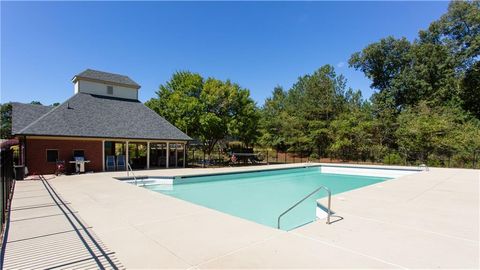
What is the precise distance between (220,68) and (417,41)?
883 inches

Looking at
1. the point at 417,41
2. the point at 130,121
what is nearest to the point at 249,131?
the point at 130,121

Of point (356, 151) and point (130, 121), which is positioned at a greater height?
point (130, 121)

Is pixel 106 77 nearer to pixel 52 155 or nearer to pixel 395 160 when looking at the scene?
pixel 52 155

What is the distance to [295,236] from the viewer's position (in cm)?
427

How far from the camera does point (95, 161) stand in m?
14.3

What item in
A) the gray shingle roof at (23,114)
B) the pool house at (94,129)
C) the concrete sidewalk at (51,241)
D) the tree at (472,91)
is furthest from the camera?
the tree at (472,91)

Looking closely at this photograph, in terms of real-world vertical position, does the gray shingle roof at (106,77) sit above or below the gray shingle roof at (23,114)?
above

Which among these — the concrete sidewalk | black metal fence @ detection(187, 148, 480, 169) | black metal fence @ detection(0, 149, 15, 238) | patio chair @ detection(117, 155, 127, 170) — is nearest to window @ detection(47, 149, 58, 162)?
patio chair @ detection(117, 155, 127, 170)

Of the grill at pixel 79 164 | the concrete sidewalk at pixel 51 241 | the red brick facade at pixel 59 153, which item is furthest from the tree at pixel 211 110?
the concrete sidewalk at pixel 51 241

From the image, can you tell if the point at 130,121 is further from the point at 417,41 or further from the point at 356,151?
the point at 417,41

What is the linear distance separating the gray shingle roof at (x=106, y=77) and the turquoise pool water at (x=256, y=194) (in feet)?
34.0

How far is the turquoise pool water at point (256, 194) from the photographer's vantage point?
26.7 ft

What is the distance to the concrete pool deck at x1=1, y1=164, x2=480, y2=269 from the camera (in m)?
3.40

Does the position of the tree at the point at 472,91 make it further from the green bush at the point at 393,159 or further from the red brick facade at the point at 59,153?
the red brick facade at the point at 59,153
